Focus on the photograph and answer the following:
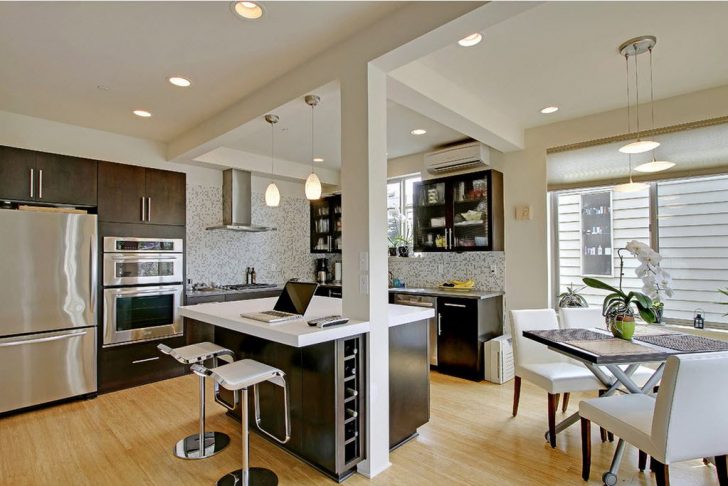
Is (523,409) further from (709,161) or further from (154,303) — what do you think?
(154,303)

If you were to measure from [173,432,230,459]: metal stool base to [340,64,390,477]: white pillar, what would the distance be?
106 cm

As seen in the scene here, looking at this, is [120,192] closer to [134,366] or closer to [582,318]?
[134,366]

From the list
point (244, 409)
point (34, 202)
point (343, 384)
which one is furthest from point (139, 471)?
point (34, 202)

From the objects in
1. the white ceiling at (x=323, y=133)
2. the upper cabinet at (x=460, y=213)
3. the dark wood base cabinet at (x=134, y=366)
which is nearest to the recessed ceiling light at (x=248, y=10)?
the white ceiling at (x=323, y=133)

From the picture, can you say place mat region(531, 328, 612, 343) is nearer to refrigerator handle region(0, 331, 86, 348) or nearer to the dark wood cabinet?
the dark wood cabinet

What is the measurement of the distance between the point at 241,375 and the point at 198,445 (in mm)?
983

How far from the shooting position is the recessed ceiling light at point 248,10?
2020mm

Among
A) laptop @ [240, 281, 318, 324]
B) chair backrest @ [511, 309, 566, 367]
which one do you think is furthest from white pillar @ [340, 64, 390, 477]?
chair backrest @ [511, 309, 566, 367]

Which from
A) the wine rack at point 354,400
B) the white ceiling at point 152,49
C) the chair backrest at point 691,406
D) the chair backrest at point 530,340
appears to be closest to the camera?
the chair backrest at point 691,406

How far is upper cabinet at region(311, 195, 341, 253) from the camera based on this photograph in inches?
240

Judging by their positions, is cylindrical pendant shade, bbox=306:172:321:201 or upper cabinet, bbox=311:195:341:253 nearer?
cylindrical pendant shade, bbox=306:172:321:201

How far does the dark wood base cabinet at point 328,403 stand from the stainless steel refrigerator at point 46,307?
2327 millimetres

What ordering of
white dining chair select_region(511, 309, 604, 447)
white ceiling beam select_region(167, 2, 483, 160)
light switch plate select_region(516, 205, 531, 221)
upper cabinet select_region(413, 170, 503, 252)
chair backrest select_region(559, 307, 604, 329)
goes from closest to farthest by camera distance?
1. white ceiling beam select_region(167, 2, 483, 160)
2. white dining chair select_region(511, 309, 604, 447)
3. chair backrest select_region(559, 307, 604, 329)
4. light switch plate select_region(516, 205, 531, 221)
5. upper cabinet select_region(413, 170, 503, 252)

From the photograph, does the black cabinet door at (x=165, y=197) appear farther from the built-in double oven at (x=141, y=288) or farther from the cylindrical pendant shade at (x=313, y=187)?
the cylindrical pendant shade at (x=313, y=187)
